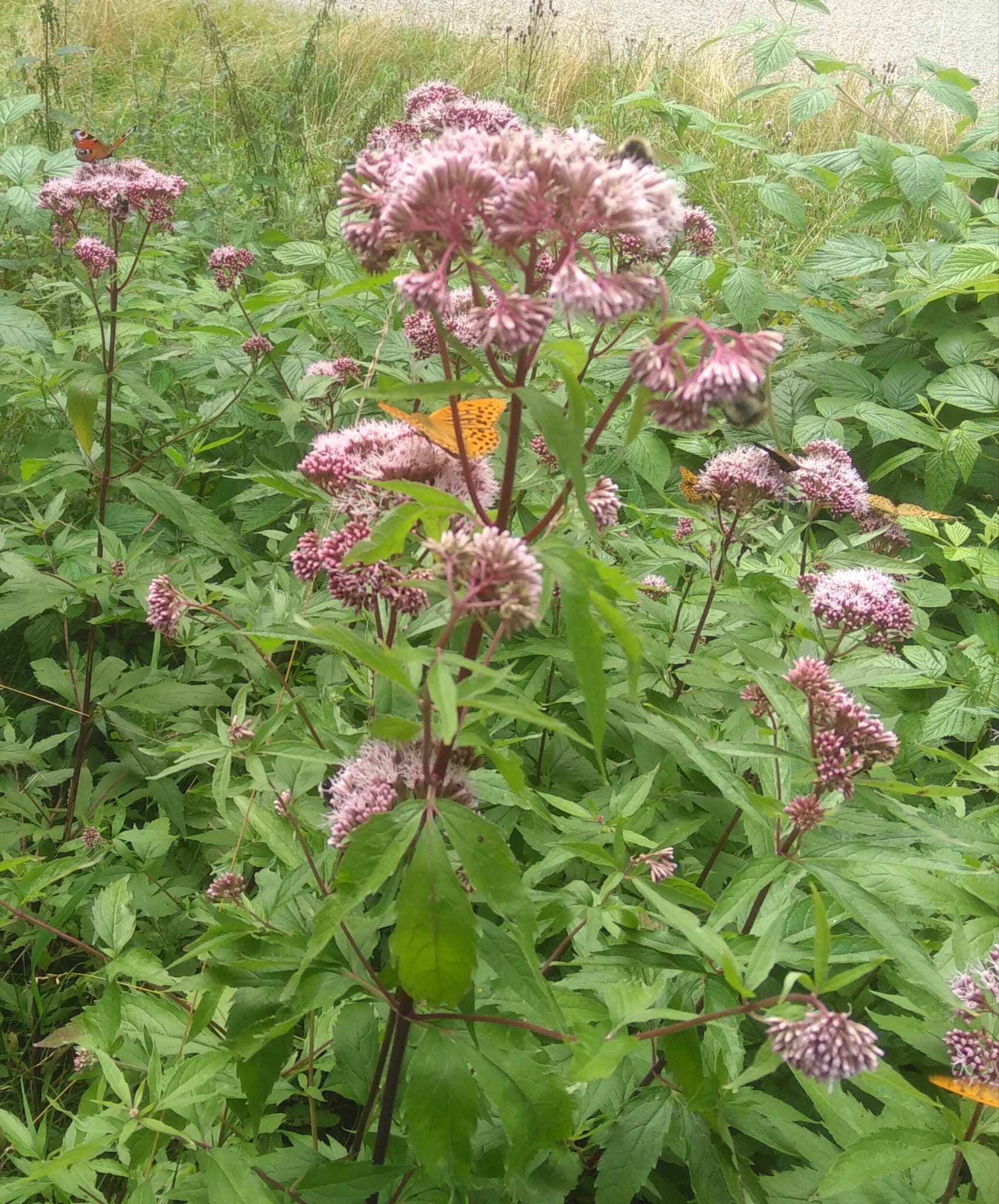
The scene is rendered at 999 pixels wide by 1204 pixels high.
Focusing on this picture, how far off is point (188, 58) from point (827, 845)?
8620 millimetres

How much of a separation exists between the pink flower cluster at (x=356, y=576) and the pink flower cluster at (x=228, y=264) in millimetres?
2205

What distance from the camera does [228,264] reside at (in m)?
3.24

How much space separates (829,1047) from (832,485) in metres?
1.45

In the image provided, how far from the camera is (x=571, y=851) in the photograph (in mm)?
1454

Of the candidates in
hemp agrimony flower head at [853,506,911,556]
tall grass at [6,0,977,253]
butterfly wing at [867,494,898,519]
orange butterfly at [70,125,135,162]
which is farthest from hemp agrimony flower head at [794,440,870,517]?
orange butterfly at [70,125,135,162]

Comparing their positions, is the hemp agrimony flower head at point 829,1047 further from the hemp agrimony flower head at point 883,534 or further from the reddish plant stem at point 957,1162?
the hemp agrimony flower head at point 883,534

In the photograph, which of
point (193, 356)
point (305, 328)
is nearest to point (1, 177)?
point (193, 356)

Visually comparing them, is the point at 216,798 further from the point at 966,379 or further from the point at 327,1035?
the point at 966,379

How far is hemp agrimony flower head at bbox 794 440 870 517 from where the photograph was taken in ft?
7.04

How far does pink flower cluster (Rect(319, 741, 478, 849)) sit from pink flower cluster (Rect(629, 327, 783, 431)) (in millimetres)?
545

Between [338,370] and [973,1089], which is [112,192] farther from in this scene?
[973,1089]

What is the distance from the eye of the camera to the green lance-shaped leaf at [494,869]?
105cm

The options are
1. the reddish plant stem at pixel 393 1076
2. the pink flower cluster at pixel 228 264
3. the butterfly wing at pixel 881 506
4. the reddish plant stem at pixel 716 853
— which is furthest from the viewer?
the pink flower cluster at pixel 228 264

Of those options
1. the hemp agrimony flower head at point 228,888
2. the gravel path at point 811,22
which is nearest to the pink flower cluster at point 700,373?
the hemp agrimony flower head at point 228,888
